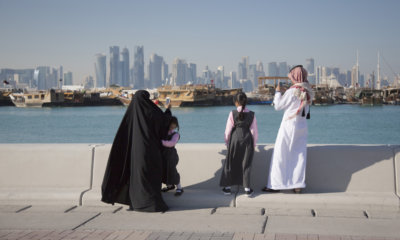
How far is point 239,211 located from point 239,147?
29.4 inches

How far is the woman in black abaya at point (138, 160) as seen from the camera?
15.2ft

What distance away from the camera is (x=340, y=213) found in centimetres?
451

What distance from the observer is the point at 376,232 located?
3811 millimetres

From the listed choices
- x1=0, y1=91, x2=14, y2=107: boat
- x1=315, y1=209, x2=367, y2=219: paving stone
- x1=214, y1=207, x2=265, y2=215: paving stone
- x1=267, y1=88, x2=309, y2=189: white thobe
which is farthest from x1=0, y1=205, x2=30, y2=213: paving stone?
x1=0, y1=91, x2=14, y2=107: boat

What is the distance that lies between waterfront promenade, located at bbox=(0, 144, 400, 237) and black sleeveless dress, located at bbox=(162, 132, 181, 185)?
0.22m

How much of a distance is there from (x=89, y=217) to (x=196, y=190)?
54.5 inches

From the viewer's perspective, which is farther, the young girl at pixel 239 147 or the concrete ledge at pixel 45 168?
the concrete ledge at pixel 45 168

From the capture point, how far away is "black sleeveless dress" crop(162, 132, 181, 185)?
4.96 m

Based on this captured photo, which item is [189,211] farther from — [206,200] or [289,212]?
[289,212]

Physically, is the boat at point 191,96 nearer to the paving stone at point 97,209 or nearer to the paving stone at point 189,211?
the paving stone at point 97,209

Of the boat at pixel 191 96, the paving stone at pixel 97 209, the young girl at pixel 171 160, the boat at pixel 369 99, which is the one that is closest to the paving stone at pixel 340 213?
the young girl at pixel 171 160

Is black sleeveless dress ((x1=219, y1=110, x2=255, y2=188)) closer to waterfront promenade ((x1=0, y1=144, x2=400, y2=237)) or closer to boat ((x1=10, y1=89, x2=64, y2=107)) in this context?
waterfront promenade ((x1=0, y1=144, x2=400, y2=237))

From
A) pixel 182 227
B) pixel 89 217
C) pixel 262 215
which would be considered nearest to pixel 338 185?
pixel 262 215

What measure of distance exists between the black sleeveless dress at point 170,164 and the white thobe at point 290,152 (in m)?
1.15
